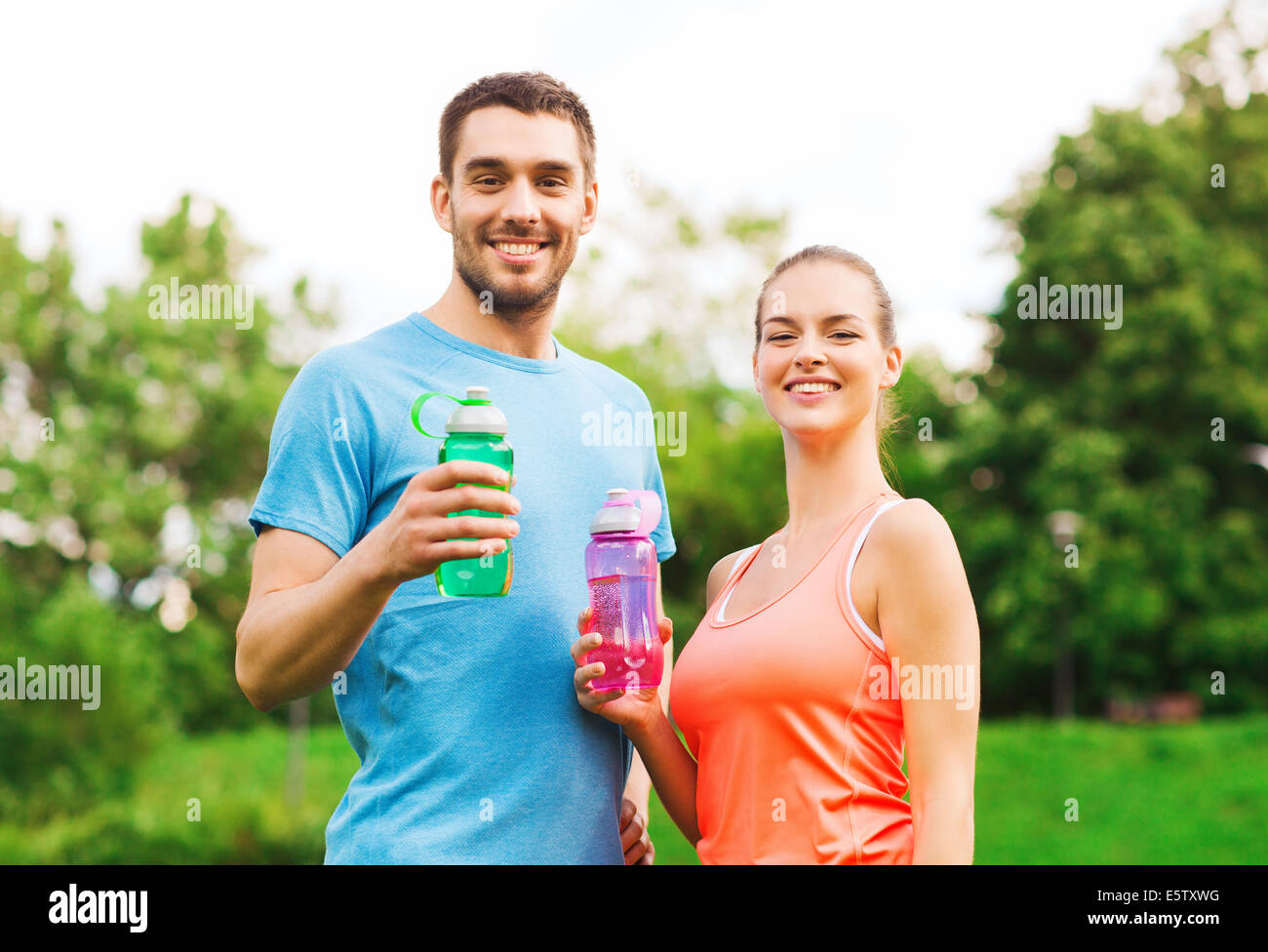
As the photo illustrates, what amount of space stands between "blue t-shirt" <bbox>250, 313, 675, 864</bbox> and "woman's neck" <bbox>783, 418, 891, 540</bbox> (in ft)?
1.93

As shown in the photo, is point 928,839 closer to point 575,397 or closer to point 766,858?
point 766,858

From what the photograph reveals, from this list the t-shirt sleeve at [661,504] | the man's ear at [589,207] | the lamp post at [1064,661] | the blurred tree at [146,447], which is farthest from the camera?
the blurred tree at [146,447]

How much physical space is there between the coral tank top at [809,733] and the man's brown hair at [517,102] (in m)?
1.43

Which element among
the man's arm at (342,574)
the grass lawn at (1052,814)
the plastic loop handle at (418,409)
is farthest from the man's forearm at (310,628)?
the grass lawn at (1052,814)

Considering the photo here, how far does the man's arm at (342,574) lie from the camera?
2.66 metres

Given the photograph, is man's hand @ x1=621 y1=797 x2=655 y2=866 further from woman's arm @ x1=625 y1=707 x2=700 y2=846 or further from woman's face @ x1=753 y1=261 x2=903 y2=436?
woman's face @ x1=753 y1=261 x2=903 y2=436

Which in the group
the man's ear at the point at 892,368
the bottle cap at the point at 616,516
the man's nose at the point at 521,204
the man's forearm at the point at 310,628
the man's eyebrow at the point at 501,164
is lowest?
the man's forearm at the point at 310,628

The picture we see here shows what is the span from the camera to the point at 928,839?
294cm

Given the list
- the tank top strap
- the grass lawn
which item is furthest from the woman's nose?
the grass lawn

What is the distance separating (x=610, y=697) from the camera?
10.8 feet

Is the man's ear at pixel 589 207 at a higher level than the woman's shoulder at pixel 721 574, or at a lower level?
higher

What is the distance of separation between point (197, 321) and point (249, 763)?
40.3ft

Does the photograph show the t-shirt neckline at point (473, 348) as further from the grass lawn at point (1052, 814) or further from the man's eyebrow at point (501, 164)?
the grass lawn at point (1052, 814)

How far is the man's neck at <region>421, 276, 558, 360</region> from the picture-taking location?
359 centimetres
